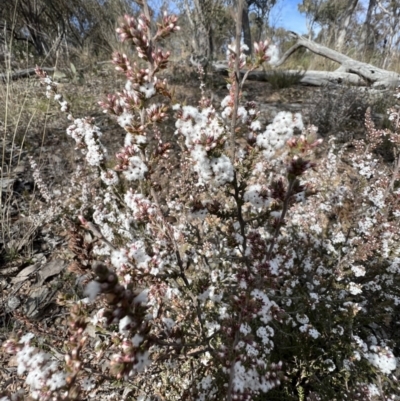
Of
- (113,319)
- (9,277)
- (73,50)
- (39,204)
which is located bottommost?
(9,277)

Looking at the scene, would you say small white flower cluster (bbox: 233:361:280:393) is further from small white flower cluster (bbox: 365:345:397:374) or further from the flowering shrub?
small white flower cluster (bbox: 365:345:397:374)

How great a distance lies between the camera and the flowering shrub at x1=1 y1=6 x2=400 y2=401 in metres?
1.03

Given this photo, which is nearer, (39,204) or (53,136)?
(39,204)

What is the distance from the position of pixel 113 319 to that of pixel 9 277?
2.67 metres

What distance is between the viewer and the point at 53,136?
486cm

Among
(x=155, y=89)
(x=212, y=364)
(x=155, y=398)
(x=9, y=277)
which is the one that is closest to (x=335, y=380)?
(x=212, y=364)

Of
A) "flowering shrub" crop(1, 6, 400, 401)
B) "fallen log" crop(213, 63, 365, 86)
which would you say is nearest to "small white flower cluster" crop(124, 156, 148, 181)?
"flowering shrub" crop(1, 6, 400, 401)

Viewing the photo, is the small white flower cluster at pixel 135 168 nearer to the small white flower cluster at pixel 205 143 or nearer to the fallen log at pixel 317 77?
the small white flower cluster at pixel 205 143

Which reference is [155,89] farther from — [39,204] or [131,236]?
[39,204]

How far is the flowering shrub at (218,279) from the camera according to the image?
103cm

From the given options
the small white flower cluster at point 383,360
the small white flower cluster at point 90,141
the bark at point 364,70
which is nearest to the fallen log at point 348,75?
the bark at point 364,70

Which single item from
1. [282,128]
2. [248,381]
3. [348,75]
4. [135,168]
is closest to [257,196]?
[282,128]

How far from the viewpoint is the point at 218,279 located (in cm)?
218

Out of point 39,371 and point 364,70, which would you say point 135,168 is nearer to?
point 39,371
